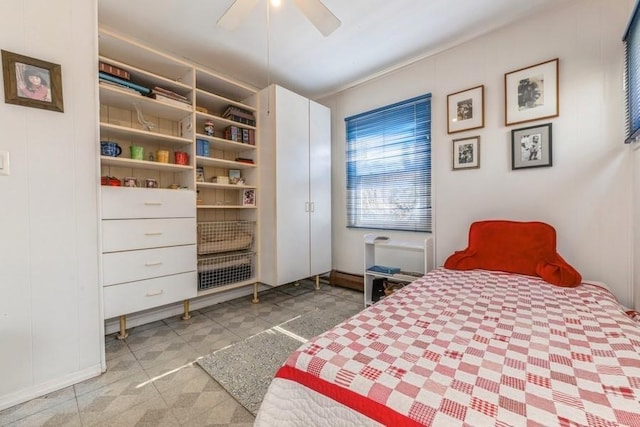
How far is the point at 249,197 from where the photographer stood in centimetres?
290

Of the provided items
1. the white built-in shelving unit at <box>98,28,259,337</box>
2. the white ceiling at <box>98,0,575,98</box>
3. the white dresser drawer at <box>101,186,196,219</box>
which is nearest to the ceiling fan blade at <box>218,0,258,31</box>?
the white ceiling at <box>98,0,575,98</box>

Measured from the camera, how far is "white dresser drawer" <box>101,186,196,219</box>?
1.87 meters

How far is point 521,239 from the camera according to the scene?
1.97 m

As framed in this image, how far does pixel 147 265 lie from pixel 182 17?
6.23 feet

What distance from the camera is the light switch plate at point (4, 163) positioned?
51.6 inches

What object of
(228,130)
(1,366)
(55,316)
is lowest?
(1,366)

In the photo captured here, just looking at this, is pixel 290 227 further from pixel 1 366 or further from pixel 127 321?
pixel 1 366

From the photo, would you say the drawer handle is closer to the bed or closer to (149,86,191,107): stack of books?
(149,86,191,107): stack of books

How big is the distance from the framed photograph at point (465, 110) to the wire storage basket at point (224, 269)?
2.35 metres

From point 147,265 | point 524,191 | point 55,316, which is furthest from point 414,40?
point 55,316

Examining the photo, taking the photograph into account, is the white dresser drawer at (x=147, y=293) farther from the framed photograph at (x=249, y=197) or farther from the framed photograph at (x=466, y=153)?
the framed photograph at (x=466, y=153)

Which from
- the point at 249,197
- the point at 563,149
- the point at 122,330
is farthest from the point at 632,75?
the point at 122,330

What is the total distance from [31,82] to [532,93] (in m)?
3.18

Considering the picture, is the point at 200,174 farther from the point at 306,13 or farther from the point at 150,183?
the point at 306,13
